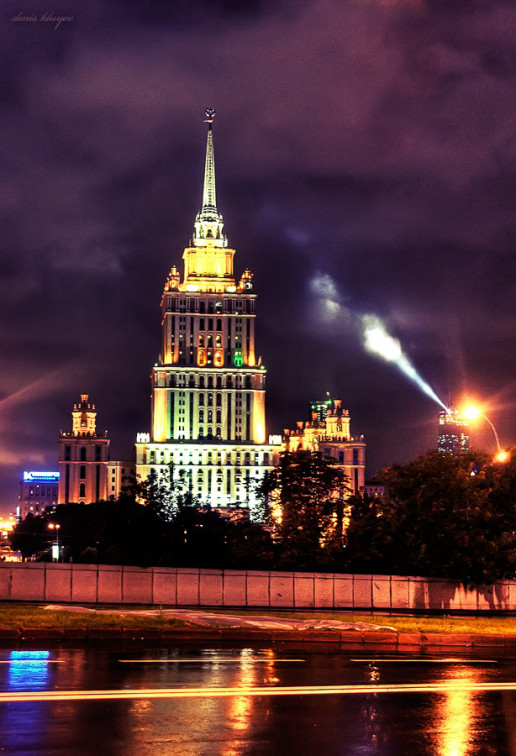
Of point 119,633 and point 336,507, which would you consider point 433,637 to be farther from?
point 336,507

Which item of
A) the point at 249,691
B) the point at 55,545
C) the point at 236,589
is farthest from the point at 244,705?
the point at 55,545

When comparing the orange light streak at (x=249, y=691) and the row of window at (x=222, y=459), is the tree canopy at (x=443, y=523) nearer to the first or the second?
the orange light streak at (x=249, y=691)

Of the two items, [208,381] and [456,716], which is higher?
[208,381]

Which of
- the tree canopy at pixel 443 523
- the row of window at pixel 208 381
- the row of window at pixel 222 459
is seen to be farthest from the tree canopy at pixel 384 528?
the row of window at pixel 208 381

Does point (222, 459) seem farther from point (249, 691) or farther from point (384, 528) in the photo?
point (249, 691)

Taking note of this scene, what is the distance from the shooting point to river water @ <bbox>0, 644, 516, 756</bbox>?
1184cm

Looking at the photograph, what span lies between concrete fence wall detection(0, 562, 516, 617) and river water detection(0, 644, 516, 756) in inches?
572

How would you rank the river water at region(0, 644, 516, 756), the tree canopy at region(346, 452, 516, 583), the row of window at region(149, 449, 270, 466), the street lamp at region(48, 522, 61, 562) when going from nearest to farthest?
the river water at region(0, 644, 516, 756), the tree canopy at region(346, 452, 516, 583), the street lamp at region(48, 522, 61, 562), the row of window at region(149, 449, 270, 466)

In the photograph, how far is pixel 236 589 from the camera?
37438 millimetres

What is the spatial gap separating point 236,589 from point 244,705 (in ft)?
76.9

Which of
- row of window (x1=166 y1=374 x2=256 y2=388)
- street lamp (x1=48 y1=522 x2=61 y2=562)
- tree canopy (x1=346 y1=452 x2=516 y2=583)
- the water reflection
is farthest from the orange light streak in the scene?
row of window (x1=166 y1=374 x2=256 y2=388)

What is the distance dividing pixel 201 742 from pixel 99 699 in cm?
298

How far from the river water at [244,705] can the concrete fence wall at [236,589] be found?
14.5 meters

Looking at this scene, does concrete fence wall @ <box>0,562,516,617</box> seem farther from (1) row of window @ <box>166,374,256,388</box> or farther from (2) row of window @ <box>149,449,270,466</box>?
(1) row of window @ <box>166,374,256,388</box>
